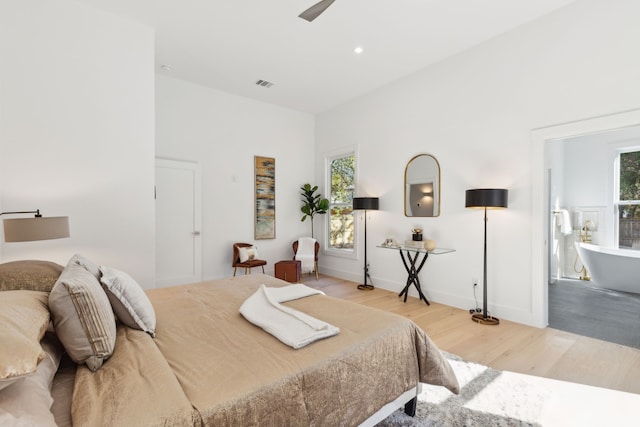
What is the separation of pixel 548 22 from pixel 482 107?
101 centimetres

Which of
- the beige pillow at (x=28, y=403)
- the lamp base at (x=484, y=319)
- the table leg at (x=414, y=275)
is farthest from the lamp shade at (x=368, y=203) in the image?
the beige pillow at (x=28, y=403)

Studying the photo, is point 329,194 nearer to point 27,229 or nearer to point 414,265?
point 414,265

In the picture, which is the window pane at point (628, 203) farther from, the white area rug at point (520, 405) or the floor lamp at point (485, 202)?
the white area rug at point (520, 405)

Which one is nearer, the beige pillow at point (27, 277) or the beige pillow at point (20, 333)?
the beige pillow at point (20, 333)

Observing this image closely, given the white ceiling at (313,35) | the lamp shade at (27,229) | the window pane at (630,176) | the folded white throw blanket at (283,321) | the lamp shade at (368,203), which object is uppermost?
the white ceiling at (313,35)

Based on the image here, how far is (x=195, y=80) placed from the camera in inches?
191

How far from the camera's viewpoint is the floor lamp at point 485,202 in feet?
11.0

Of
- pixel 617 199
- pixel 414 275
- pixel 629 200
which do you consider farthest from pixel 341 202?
pixel 629 200

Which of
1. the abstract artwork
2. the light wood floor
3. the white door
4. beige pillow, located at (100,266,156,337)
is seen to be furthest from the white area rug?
the abstract artwork

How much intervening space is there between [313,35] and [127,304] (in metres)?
3.48

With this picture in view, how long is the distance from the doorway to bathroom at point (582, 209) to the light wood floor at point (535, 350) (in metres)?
1.34

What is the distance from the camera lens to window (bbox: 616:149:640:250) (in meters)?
4.98

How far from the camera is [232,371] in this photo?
4.15ft

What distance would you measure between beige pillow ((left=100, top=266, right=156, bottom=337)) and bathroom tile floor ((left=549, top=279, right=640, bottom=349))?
13.0 ft
